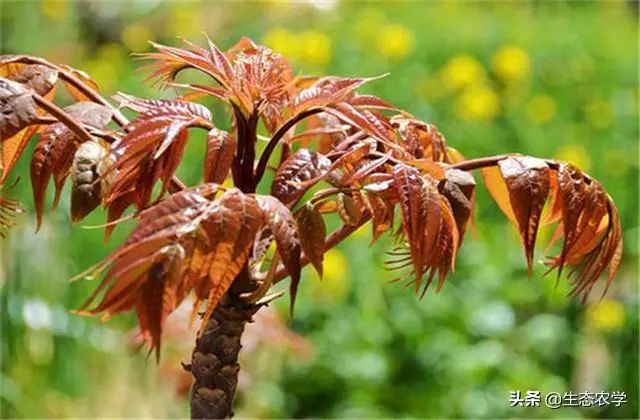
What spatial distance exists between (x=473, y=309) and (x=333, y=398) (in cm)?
41

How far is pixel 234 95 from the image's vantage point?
79 cm

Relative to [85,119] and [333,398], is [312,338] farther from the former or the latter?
[85,119]

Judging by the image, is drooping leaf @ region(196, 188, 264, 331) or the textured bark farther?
the textured bark

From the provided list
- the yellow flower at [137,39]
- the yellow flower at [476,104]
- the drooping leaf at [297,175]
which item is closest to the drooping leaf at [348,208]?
the drooping leaf at [297,175]

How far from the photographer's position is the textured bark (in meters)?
0.83

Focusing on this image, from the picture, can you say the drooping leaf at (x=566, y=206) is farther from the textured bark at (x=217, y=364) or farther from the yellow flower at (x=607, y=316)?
the yellow flower at (x=607, y=316)

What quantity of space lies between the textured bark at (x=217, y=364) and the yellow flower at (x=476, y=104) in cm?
261

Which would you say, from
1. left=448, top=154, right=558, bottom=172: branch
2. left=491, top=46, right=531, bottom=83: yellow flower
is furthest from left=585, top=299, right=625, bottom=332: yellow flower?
left=448, top=154, right=558, bottom=172: branch

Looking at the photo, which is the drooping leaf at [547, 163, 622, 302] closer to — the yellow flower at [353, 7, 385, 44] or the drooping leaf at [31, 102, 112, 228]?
the drooping leaf at [31, 102, 112, 228]

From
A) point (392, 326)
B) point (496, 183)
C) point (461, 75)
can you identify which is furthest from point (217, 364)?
point (461, 75)

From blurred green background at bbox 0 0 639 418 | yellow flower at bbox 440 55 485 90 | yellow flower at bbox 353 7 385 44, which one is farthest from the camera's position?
yellow flower at bbox 353 7 385 44

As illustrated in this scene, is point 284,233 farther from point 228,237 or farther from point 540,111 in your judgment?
point 540,111

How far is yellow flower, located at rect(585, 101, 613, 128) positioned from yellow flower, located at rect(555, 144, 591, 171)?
9.2 inches

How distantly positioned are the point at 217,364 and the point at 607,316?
1815mm
